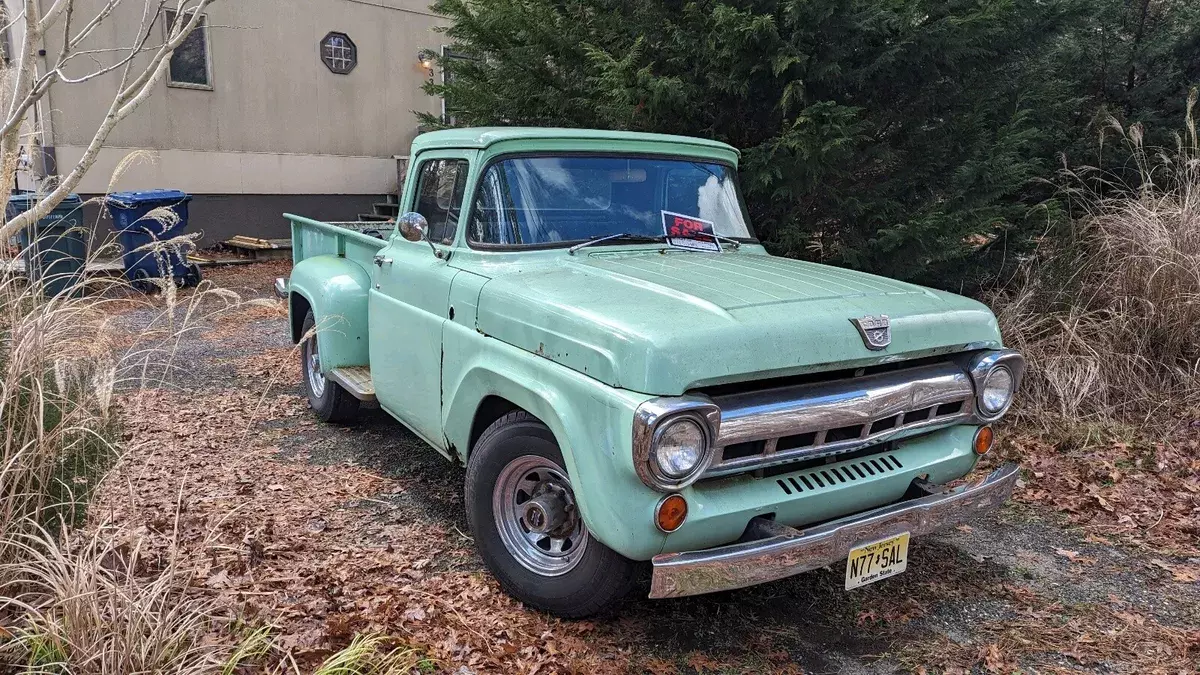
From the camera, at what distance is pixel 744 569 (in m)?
2.65

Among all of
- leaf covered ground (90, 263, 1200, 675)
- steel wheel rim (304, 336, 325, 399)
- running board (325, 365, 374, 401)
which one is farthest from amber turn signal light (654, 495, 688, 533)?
steel wheel rim (304, 336, 325, 399)

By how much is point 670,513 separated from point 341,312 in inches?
114

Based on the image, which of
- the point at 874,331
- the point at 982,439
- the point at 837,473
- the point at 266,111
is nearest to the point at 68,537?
the point at 837,473

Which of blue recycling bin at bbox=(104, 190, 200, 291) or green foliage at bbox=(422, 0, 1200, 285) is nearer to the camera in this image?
green foliage at bbox=(422, 0, 1200, 285)

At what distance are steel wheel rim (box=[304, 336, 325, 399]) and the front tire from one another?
2579 millimetres

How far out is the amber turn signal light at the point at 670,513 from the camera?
2.63 meters

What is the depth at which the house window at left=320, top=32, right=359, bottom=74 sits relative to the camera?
1259 cm

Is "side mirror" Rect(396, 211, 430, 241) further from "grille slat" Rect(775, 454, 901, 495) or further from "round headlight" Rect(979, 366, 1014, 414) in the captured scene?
"round headlight" Rect(979, 366, 1014, 414)

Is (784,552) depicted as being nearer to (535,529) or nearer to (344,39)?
(535,529)

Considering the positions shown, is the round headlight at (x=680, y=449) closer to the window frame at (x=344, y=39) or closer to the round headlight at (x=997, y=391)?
the round headlight at (x=997, y=391)

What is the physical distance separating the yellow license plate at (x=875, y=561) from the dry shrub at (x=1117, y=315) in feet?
9.95

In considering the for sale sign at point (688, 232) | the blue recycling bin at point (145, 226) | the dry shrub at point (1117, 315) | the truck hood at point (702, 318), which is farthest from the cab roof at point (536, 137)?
the blue recycling bin at point (145, 226)

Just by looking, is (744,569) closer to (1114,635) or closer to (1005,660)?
(1005,660)

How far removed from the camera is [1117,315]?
5.65m
